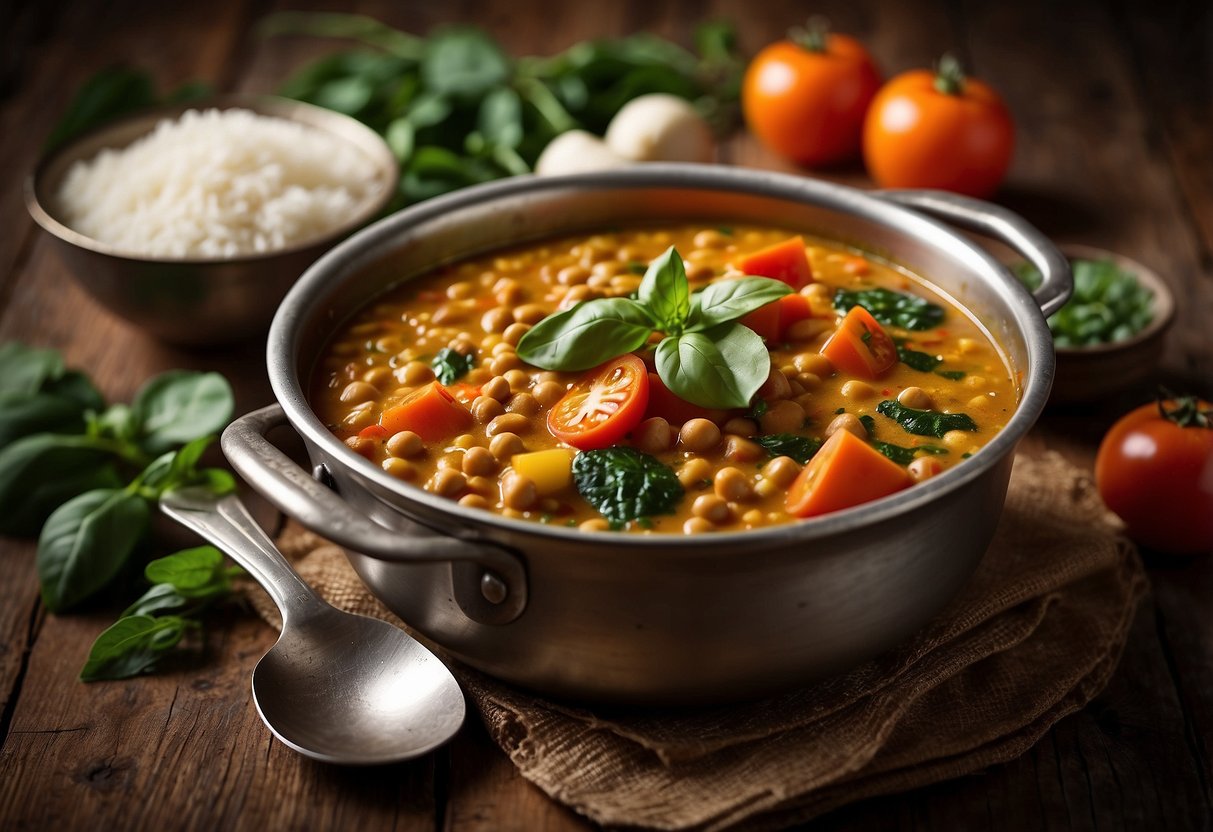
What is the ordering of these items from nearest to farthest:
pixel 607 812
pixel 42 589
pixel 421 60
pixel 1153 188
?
pixel 607 812 → pixel 42 589 → pixel 1153 188 → pixel 421 60

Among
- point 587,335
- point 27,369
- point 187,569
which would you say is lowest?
point 27,369

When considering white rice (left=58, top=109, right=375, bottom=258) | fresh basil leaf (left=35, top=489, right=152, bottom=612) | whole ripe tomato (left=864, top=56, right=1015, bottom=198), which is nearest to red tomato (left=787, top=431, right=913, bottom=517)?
fresh basil leaf (left=35, top=489, right=152, bottom=612)

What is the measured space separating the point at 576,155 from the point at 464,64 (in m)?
0.88

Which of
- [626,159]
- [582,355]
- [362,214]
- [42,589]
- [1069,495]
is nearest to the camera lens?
[582,355]

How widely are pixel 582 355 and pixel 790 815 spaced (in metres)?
1.08

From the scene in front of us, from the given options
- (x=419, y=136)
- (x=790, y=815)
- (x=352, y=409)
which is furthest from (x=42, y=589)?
(x=419, y=136)

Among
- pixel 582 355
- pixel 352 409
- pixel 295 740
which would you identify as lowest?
pixel 295 740

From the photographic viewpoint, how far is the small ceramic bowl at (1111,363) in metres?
3.76

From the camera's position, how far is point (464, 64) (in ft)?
17.2

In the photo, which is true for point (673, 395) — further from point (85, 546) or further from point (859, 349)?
point (85, 546)

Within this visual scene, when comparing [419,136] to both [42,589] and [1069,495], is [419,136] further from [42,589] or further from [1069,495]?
[1069,495]

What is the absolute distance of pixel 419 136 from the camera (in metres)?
5.08

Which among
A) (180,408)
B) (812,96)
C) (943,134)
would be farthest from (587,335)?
(812,96)

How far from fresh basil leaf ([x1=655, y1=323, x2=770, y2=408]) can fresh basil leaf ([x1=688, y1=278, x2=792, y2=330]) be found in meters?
0.07
